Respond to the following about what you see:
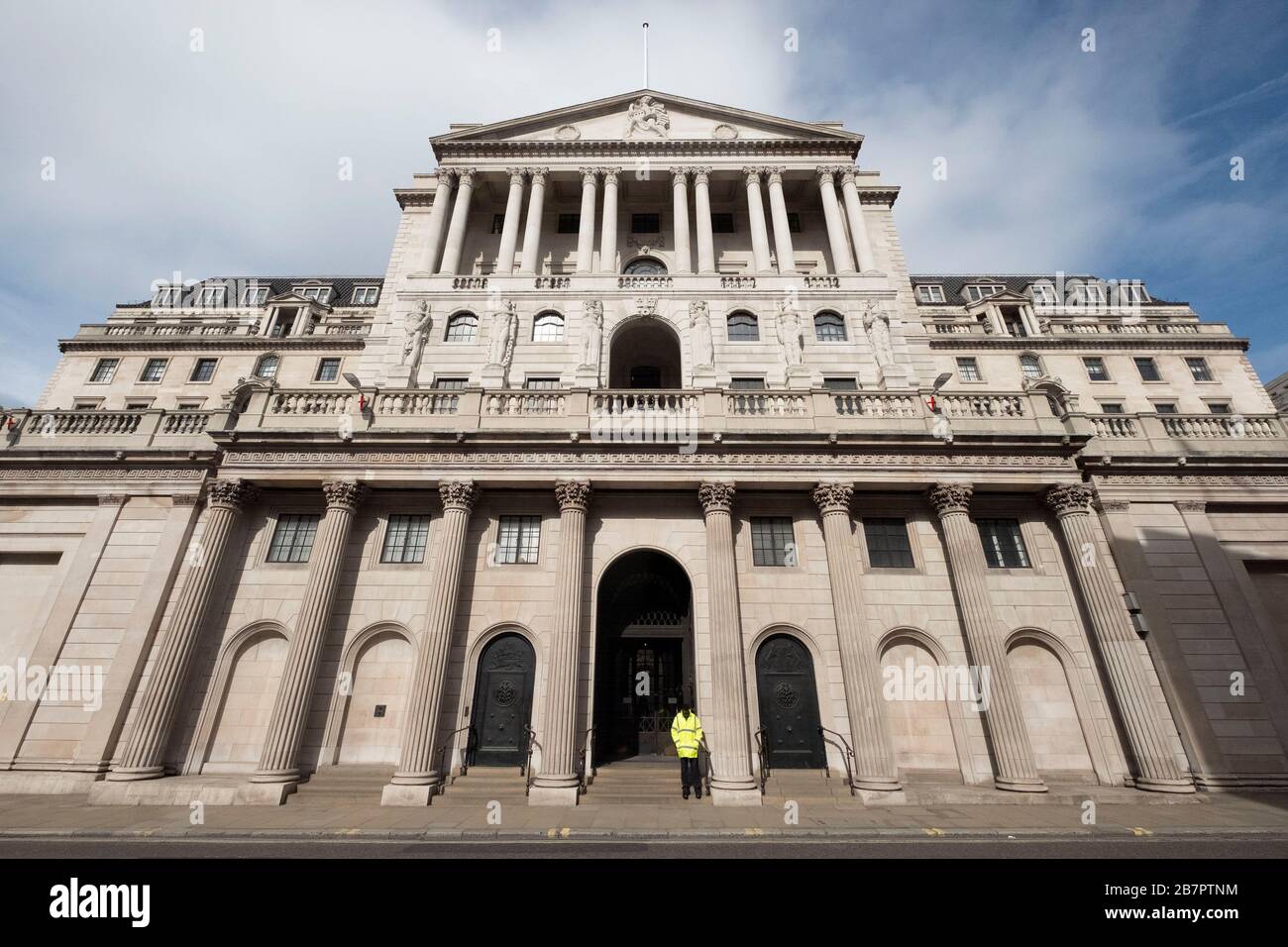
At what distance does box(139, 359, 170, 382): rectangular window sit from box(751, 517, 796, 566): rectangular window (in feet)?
141

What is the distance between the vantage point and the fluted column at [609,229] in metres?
22.5

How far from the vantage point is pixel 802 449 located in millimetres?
15383

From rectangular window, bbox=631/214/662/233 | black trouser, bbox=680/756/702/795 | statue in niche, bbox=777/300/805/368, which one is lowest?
black trouser, bbox=680/756/702/795

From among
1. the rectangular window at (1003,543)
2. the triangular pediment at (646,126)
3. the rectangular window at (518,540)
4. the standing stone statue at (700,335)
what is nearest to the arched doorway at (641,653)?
the rectangular window at (518,540)

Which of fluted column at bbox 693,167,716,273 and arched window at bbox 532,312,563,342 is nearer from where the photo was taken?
arched window at bbox 532,312,563,342

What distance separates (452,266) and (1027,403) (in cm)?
2285

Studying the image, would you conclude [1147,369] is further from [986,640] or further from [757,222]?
[986,640]

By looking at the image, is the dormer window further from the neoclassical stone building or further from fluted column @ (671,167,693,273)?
fluted column @ (671,167,693,273)

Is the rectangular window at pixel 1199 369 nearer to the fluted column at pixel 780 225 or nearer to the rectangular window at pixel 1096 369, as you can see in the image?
the rectangular window at pixel 1096 369

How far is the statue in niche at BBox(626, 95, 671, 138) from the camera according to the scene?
84.4ft

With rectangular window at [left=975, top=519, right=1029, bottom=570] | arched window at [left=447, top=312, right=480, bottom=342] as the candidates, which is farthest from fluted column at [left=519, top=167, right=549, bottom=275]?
rectangular window at [left=975, top=519, right=1029, bottom=570]

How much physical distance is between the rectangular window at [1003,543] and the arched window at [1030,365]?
24.2 metres
